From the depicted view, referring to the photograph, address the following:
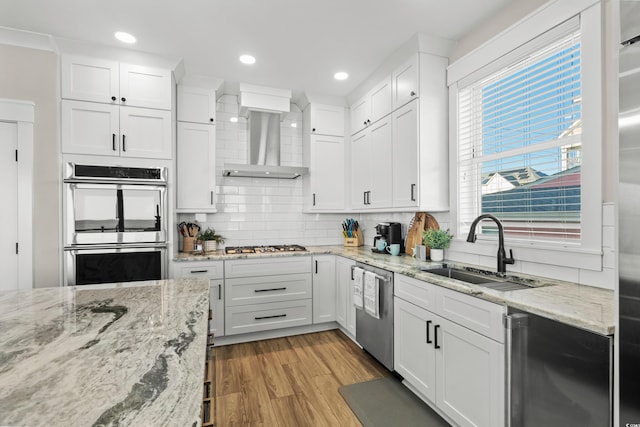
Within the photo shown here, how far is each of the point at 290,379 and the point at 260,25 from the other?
2.78 meters

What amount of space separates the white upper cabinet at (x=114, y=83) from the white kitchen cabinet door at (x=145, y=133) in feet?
0.24

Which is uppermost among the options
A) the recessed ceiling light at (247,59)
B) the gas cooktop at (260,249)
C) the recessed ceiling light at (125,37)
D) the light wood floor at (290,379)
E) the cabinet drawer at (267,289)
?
the recessed ceiling light at (125,37)

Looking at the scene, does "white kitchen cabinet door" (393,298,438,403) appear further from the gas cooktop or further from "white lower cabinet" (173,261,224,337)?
"white lower cabinet" (173,261,224,337)

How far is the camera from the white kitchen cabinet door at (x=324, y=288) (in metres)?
3.40

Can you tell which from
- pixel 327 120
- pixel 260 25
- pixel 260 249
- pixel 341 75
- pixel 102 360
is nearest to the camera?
pixel 102 360

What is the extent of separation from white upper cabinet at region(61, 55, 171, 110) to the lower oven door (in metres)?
1.31

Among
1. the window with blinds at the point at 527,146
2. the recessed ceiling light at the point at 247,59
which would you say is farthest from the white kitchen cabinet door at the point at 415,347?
the recessed ceiling light at the point at 247,59

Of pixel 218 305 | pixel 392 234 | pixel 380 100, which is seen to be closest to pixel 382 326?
pixel 392 234

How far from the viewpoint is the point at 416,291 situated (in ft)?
6.99

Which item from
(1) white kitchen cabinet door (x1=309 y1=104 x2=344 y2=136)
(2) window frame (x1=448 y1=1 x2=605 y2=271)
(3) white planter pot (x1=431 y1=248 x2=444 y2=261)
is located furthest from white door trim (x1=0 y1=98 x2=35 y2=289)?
(2) window frame (x1=448 y1=1 x2=605 y2=271)

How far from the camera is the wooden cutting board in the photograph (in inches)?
115

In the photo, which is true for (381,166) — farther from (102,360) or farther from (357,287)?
(102,360)

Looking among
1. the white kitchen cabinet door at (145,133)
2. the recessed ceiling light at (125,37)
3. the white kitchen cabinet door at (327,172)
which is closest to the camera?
the recessed ceiling light at (125,37)

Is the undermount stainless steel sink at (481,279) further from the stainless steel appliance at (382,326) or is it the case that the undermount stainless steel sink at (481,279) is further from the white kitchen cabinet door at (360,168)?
the white kitchen cabinet door at (360,168)
